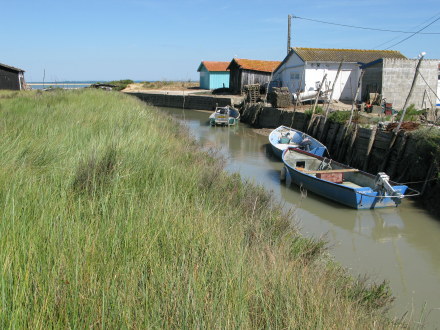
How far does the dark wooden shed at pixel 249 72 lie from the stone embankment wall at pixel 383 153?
2239 cm

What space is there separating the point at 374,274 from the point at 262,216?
2.81 meters

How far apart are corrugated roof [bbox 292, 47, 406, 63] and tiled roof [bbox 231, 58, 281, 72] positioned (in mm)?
10616

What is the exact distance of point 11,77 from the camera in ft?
125

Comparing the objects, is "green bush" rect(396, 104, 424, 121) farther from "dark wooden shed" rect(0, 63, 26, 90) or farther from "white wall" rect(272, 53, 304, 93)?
"dark wooden shed" rect(0, 63, 26, 90)

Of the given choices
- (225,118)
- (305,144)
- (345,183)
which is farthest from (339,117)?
(225,118)

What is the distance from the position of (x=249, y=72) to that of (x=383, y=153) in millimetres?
30041

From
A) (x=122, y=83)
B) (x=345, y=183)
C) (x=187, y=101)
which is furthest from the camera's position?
(x=122, y=83)

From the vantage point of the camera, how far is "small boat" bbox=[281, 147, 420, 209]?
11133mm

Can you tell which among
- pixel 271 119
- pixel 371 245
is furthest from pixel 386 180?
pixel 271 119

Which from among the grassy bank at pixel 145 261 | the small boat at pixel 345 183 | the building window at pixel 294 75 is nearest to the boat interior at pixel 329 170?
the small boat at pixel 345 183

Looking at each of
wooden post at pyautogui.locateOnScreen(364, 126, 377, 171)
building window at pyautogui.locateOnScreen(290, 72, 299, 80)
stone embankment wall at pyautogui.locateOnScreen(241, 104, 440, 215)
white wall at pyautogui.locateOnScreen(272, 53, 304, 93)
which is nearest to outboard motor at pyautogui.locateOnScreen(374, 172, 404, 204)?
stone embankment wall at pyautogui.locateOnScreen(241, 104, 440, 215)

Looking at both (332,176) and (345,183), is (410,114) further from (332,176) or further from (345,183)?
(332,176)

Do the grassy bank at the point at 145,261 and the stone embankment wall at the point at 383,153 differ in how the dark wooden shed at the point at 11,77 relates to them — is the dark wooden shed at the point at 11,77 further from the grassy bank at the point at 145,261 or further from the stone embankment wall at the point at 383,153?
the grassy bank at the point at 145,261

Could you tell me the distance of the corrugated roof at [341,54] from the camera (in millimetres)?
30703
